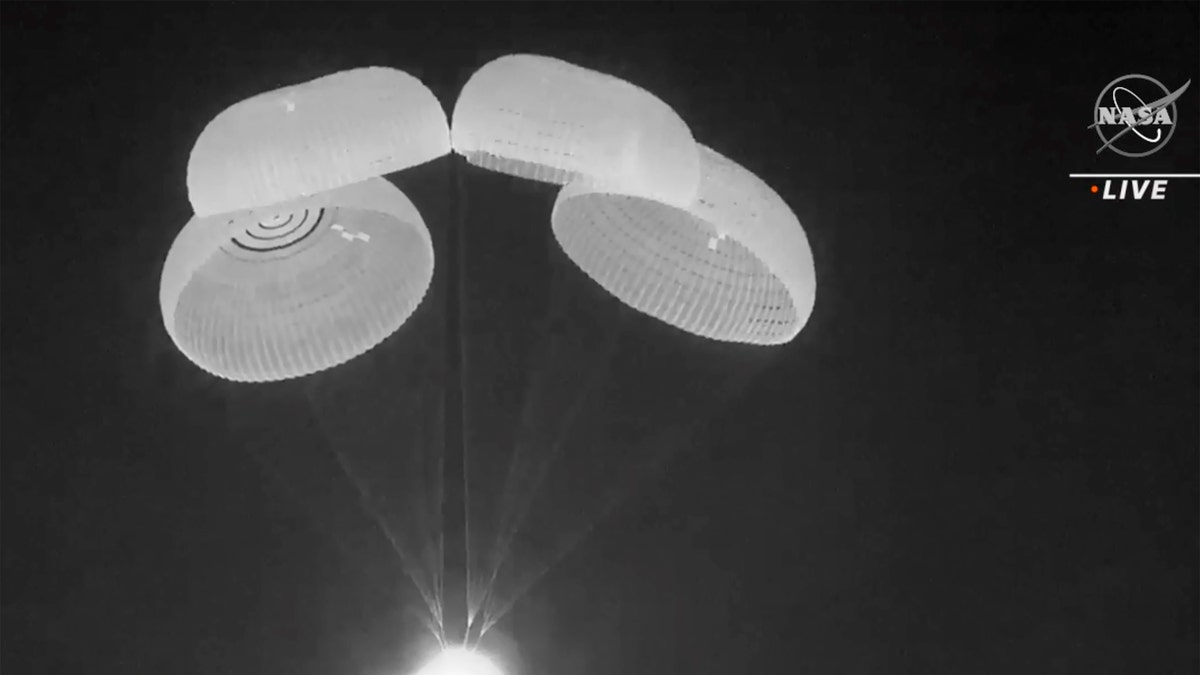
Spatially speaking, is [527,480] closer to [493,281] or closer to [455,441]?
[455,441]

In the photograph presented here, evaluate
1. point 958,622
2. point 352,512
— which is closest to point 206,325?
point 352,512

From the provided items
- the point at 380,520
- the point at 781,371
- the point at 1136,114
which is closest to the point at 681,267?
the point at 781,371

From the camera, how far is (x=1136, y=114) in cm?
434

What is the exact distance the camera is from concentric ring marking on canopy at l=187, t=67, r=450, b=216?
2.27 m

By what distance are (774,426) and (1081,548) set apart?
0.97 m

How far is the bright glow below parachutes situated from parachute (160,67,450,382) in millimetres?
1082

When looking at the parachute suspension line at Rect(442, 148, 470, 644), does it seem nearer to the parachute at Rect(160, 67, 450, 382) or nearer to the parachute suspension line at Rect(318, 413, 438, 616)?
the parachute suspension line at Rect(318, 413, 438, 616)

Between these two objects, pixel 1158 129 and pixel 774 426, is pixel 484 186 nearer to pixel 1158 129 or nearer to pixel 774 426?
pixel 774 426

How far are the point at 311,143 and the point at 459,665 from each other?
187 centimetres

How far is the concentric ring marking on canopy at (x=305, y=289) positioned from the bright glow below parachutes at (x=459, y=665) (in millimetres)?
1077

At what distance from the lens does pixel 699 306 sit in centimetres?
284

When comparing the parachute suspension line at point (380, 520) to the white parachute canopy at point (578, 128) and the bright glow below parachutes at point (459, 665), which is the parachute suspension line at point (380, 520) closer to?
the bright glow below parachutes at point (459, 665)

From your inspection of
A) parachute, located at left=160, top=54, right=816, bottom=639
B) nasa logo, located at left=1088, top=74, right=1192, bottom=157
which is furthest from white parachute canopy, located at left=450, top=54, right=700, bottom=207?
nasa logo, located at left=1088, top=74, right=1192, bottom=157

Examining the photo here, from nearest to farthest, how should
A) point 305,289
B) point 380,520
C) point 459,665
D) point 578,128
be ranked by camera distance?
point 578,128 < point 305,289 < point 459,665 < point 380,520
